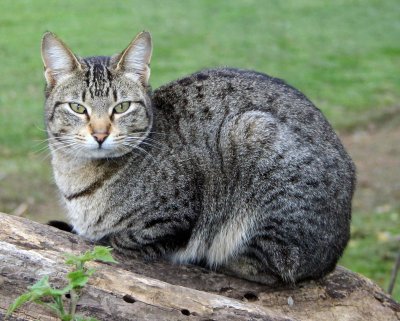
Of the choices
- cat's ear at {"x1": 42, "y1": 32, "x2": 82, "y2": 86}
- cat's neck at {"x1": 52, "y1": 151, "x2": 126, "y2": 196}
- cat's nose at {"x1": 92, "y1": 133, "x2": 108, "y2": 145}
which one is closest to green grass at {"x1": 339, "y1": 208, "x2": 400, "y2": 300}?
cat's neck at {"x1": 52, "y1": 151, "x2": 126, "y2": 196}

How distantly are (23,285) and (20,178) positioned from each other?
6.20 meters

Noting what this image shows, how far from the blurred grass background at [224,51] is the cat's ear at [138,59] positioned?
3.89 metres

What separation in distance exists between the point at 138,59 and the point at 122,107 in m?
0.30

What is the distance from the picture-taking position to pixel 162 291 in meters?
3.67

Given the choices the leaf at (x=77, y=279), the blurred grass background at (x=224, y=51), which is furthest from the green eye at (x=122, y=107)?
the blurred grass background at (x=224, y=51)

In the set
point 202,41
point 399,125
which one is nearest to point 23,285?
point 399,125

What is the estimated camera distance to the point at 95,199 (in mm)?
4617

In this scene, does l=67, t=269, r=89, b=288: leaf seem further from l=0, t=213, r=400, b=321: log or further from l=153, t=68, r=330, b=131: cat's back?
l=153, t=68, r=330, b=131: cat's back

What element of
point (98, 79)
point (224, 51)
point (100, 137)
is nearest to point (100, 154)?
point (100, 137)

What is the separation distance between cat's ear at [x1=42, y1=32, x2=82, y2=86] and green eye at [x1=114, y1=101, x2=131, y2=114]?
0.29 meters

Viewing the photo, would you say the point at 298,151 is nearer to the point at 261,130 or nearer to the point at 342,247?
the point at 261,130

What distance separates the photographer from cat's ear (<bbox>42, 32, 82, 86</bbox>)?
173 inches

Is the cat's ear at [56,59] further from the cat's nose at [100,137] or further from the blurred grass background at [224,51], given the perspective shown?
the blurred grass background at [224,51]

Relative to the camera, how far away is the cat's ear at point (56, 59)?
4.40 m
